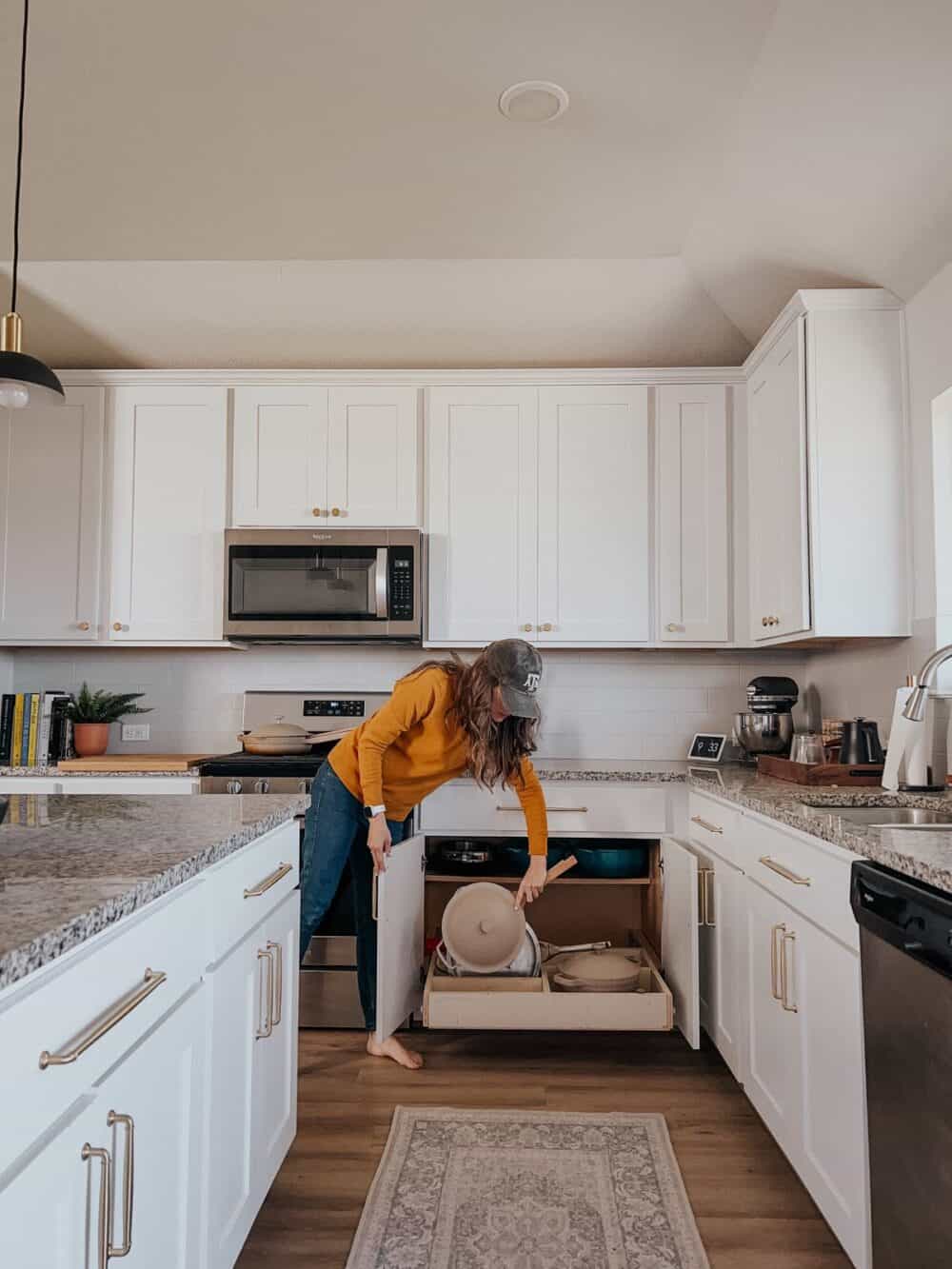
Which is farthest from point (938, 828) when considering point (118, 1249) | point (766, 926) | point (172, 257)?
point (172, 257)

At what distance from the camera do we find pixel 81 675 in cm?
370

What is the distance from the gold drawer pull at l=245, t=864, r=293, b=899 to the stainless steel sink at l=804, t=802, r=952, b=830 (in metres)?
1.07

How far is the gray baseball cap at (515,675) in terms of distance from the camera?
7.74 ft

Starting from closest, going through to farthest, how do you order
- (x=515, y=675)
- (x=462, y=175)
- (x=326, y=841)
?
(x=515, y=675) → (x=462, y=175) → (x=326, y=841)

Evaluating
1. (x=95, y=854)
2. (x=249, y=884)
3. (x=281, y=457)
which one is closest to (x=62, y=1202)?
(x=95, y=854)

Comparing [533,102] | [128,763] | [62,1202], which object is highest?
[533,102]

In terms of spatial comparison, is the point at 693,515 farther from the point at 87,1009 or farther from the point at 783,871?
the point at 87,1009

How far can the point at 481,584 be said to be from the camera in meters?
3.36

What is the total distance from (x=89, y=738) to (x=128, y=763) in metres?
0.34

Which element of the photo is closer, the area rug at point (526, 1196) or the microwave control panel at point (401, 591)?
the area rug at point (526, 1196)

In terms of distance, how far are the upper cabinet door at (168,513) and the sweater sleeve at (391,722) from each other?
1130 mm

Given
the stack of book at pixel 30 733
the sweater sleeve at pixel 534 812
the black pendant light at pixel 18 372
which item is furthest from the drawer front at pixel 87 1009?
the stack of book at pixel 30 733

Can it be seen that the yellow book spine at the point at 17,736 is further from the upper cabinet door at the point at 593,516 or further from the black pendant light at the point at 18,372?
the upper cabinet door at the point at 593,516

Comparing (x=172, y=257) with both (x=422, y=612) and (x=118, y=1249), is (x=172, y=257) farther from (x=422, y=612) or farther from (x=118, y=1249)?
(x=118, y=1249)
